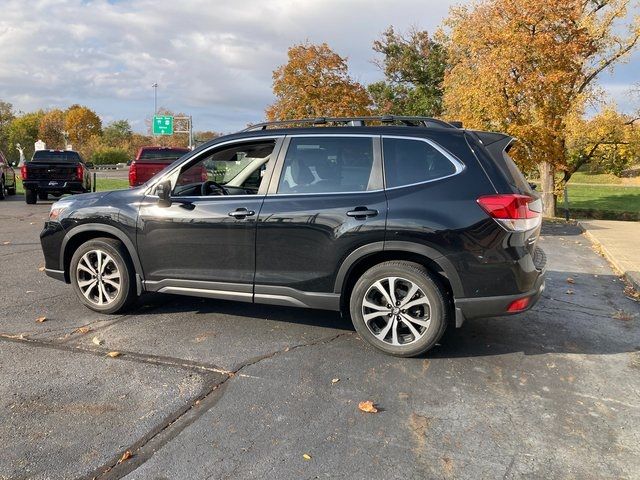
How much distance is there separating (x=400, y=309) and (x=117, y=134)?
86.6 m

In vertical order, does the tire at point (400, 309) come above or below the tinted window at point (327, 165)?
below

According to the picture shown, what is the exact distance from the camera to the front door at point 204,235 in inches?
187

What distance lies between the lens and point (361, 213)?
4340 mm

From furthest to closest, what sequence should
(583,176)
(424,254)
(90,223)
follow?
(583,176), (90,223), (424,254)

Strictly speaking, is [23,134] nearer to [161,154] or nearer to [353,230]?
[161,154]

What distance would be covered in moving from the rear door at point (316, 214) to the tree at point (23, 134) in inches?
2735

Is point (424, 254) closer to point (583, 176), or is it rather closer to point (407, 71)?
point (407, 71)

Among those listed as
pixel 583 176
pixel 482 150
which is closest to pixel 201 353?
pixel 482 150

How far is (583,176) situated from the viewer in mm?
61500

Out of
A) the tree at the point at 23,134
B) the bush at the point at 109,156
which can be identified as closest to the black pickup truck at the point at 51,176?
the bush at the point at 109,156

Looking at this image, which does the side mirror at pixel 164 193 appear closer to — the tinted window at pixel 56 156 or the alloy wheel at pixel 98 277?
the alloy wheel at pixel 98 277

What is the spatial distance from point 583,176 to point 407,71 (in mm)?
29368

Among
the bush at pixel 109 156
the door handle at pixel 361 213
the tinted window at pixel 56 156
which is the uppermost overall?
the bush at pixel 109 156

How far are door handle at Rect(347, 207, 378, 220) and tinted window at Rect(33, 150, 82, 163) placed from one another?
15565mm
